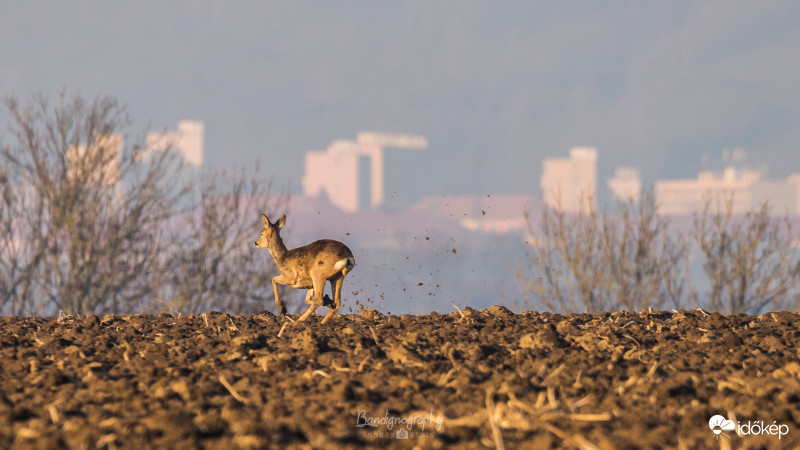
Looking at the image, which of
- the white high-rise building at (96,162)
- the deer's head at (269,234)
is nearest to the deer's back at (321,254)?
the deer's head at (269,234)

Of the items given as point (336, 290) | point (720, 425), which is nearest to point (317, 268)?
point (336, 290)

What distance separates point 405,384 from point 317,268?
209 inches

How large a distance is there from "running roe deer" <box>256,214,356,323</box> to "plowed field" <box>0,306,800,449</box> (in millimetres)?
958

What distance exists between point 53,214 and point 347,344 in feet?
98.0

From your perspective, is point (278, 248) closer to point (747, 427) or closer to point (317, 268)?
point (317, 268)

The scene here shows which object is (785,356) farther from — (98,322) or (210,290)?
(210,290)

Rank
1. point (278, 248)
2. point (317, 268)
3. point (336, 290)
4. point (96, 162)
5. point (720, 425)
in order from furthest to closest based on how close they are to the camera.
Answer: point (96, 162) → point (278, 248) → point (336, 290) → point (317, 268) → point (720, 425)

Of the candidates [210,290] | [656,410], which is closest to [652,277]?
[210,290]

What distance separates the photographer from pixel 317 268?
1172cm

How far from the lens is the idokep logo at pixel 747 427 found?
5438 mm

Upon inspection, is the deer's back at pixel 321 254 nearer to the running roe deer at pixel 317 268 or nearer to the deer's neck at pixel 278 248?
the running roe deer at pixel 317 268

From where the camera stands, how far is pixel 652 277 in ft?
114

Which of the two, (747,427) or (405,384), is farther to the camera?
(405,384)

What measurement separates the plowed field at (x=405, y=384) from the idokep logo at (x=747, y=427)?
20mm
